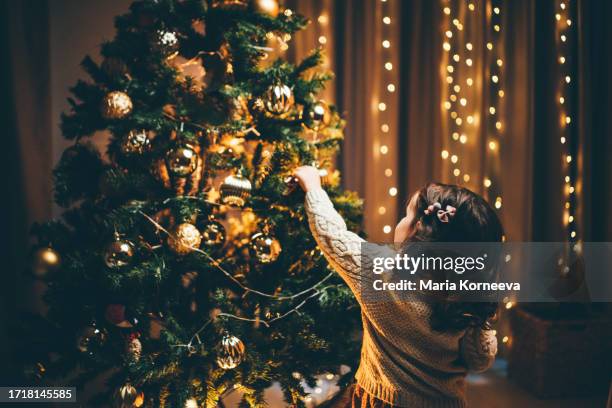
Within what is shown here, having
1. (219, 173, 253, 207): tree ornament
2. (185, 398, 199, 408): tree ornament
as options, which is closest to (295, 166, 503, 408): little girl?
(219, 173, 253, 207): tree ornament

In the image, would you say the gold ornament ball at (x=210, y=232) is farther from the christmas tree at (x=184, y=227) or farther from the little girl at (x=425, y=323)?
the little girl at (x=425, y=323)

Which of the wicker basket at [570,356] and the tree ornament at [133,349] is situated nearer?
the tree ornament at [133,349]

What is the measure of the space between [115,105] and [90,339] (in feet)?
2.03

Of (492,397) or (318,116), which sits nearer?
(318,116)

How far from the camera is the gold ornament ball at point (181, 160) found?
4.46ft

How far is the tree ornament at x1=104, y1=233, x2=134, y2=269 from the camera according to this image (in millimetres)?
1306

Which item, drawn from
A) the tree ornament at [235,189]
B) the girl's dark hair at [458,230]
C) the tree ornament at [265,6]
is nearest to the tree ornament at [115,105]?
the tree ornament at [235,189]

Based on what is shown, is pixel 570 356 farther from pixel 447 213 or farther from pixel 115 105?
pixel 115 105

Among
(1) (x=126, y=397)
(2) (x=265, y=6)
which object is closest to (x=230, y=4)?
(2) (x=265, y=6)

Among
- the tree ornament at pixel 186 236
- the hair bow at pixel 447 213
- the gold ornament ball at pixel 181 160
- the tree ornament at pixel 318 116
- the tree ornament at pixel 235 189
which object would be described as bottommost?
the tree ornament at pixel 186 236

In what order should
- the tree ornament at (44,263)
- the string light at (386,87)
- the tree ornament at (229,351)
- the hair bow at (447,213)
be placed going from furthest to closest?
the string light at (386,87) < the tree ornament at (44,263) < the tree ornament at (229,351) < the hair bow at (447,213)

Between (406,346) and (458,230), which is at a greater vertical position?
(458,230)

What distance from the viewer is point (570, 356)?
2.07m

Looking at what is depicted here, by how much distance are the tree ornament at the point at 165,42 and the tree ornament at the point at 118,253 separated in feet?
1.70
